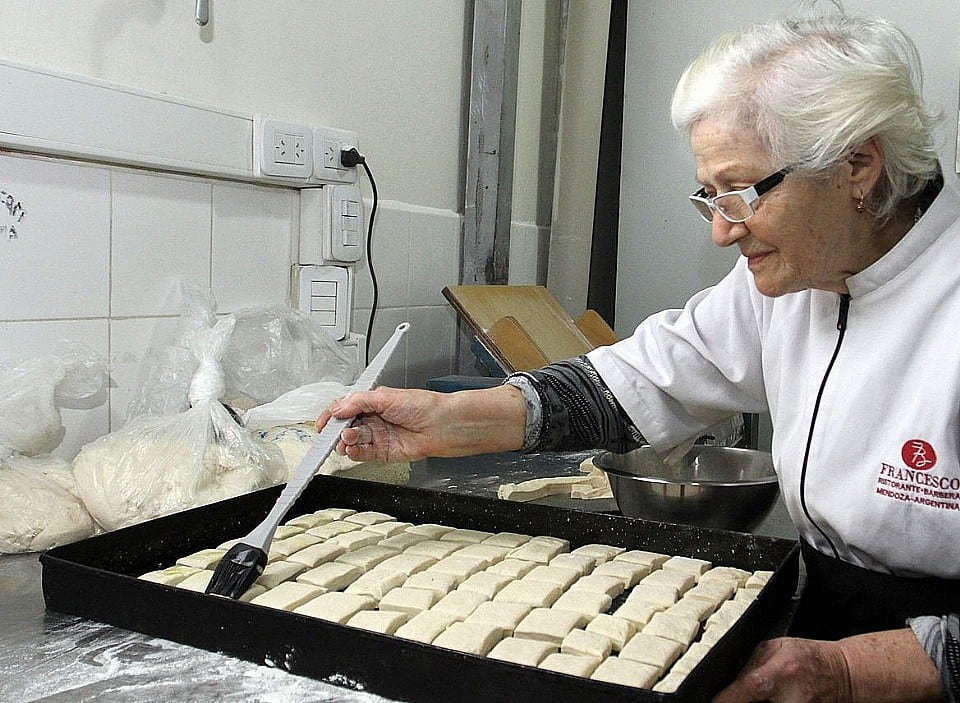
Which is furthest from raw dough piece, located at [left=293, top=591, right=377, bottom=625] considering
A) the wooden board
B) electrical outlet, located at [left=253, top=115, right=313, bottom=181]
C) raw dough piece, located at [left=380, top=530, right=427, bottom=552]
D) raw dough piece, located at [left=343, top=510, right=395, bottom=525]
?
the wooden board

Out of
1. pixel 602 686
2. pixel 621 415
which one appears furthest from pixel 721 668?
pixel 621 415

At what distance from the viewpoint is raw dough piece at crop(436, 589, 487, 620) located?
1.13m

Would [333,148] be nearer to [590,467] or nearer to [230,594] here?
[590,467]

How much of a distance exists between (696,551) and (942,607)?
32 cm

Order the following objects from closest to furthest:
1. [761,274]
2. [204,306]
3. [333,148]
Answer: [761,274] < [204,306] < [333,148]

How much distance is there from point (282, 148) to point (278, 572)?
107 centimetres

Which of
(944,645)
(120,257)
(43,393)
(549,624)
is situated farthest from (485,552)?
(120,257)

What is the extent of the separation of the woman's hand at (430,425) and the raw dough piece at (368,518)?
9 cm

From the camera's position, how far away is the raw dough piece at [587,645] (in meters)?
1.03

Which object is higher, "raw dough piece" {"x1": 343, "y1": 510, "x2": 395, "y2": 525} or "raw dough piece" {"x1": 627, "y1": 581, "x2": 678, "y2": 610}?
"raw dough piece" {"x1": 627, "y1": 581, "x2": 678, "y2": 610}

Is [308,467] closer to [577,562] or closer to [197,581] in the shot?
[197,581]

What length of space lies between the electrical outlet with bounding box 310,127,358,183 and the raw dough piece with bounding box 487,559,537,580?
44.1 inches

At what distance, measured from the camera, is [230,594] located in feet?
3.76

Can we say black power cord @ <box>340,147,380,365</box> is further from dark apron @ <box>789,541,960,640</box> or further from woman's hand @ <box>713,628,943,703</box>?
woman's hand @ <box>713,628,943,703</box>
